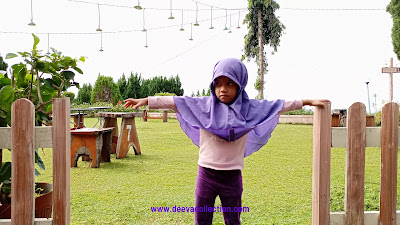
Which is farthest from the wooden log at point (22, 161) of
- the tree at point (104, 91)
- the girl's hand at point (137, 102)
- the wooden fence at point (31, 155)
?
the tree at point (104, 91)

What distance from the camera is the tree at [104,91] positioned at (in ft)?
91.6

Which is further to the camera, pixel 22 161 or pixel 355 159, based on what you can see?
pixel 355 159

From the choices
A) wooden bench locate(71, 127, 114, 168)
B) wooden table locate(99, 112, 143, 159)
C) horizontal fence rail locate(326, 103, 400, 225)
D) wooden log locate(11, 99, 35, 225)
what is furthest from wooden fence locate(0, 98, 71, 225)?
wooden table locate(99, 112, 143, 159)

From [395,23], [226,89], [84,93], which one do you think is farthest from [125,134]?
[84,93]

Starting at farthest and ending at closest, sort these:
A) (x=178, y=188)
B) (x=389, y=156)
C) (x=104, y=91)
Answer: (x=104, y=91) → (x=178, y=188) → (x=389, y=156)

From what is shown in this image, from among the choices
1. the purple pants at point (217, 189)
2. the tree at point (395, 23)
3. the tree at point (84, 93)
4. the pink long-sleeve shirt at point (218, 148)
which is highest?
the tree at point (395, 23)

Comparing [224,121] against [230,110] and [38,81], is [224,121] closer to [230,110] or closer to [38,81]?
[230,110]

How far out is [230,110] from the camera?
2.22m

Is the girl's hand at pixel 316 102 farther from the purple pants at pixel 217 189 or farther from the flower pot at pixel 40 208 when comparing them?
the flower pot at pixel 40 208

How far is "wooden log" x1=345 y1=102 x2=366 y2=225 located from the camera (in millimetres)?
2311

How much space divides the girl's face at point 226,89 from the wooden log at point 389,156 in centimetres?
105

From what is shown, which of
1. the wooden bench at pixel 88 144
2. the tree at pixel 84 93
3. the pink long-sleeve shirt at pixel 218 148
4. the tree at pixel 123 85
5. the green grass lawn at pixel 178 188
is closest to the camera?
the pink long-sleeve shirt at pixel 218 148

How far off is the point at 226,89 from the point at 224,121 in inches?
8.1

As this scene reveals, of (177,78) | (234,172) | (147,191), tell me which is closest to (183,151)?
(147,191)
